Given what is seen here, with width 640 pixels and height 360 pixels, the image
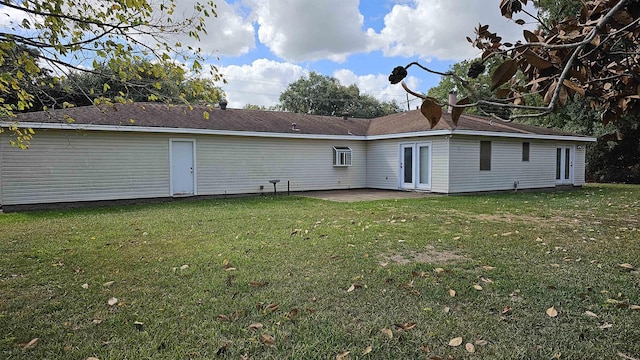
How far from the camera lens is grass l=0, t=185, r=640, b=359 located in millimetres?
2609

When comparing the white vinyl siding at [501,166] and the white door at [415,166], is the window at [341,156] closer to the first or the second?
the white door at [415,166]

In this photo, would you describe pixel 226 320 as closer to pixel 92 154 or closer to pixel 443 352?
pixel 443 352

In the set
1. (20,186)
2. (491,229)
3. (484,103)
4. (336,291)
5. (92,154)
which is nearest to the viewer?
(484,103)

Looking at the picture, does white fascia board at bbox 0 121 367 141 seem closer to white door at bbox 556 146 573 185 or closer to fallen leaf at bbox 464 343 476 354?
white door at bbox 556 146 573 185

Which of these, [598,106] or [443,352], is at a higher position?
[598,106]

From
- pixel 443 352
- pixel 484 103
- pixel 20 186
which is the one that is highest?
pixel 484 103

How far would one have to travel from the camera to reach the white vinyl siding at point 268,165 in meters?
13.0

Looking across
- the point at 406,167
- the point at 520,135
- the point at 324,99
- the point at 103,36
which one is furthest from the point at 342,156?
the point at 324,99

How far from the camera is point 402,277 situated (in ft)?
13.2

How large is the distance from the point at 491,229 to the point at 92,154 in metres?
10.4

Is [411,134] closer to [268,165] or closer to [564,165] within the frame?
[268,165]

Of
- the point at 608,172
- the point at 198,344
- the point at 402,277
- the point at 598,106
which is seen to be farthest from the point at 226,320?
the point at 608,172

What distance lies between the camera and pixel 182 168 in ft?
40.9

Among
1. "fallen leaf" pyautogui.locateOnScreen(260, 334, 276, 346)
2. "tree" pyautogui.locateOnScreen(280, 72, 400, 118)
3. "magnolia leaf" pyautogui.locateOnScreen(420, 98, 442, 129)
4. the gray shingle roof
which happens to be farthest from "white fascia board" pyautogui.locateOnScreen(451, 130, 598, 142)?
"tree" pyautogui.locateOnScreen(280, 72, 400, 118)
